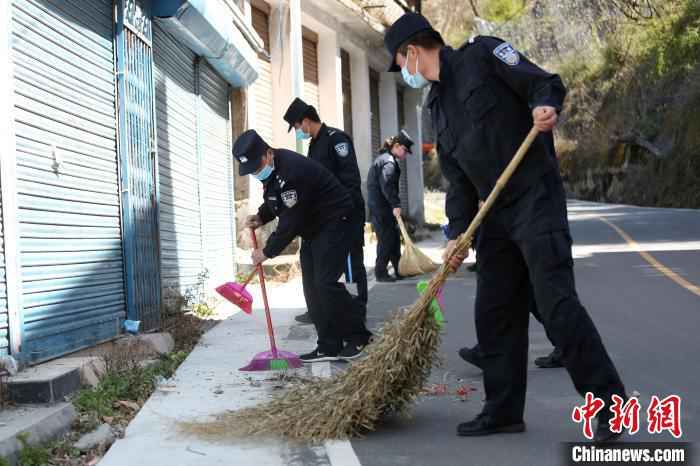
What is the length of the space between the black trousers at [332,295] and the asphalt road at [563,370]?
0.82m

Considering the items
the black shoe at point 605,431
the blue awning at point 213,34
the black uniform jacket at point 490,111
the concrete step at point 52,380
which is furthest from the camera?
the blue awning at point 213,34

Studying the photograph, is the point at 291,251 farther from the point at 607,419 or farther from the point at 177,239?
the point at 607,419

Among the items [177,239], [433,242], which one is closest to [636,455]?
[177,239]

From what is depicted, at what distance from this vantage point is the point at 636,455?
4.46 metres

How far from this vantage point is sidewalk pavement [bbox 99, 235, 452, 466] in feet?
16.0

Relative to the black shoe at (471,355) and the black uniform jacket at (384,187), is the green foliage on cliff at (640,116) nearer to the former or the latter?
the black uniform jacket at (384,187)

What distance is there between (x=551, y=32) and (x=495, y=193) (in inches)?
2432

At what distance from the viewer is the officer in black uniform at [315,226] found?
698cm

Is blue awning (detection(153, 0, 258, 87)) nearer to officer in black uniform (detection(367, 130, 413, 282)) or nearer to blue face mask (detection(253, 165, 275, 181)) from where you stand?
officer in black uniform (detection(367, 130, 413, 282))

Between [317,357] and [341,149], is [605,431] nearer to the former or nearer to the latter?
[317,357]

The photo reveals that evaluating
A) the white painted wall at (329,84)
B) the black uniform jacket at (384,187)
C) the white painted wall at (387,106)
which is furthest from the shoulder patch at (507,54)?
the white painted wall at (387,106)

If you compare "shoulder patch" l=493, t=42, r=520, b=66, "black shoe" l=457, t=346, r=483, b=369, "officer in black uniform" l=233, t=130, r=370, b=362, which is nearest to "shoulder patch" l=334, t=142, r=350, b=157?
"officer in black uniform" l=233, t=130, r=370, b=362

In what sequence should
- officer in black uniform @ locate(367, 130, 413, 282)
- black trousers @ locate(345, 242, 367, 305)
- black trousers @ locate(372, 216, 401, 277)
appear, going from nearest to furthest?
black trousers @ locate(345, 242, 367, 305) → officer in black uniform @ locate(367, 130, 413, 282) → black trousers @ locate(372, 216, 401, 277)

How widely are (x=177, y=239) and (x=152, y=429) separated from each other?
6.09m
